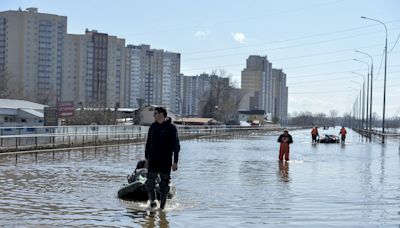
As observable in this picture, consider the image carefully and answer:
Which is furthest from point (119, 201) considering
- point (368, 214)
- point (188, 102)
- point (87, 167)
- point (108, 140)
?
point (188, 102)

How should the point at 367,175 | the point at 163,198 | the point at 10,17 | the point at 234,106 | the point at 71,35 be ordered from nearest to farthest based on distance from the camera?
the point at 163,198
the point at 367,175
the point at 10,17
the point at 71,35
the point at 234,106

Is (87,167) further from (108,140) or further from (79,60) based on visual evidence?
(79,60)

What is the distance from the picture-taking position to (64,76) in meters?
113

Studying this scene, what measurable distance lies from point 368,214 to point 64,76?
349ft

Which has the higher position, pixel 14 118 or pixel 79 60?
pixel 79 60

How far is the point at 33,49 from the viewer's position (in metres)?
105

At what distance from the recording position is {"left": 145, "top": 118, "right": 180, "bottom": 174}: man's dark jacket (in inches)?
405

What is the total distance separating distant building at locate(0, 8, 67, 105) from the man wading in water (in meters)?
91.6

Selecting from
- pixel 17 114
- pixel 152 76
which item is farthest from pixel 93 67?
pixel 17 114

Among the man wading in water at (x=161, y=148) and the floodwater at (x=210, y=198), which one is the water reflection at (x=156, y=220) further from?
the man wading in water at (x=161, y=148)

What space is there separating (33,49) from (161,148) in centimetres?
9956

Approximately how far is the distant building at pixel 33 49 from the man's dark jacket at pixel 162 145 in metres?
91.7

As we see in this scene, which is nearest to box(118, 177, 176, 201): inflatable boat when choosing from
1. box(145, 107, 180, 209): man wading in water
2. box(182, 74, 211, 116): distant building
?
box(145, 107, 180, 209): man wading in water

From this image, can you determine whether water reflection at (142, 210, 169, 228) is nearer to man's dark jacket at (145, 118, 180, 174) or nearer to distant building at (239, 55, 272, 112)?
man's dark jacket at (145, 118, 180, 174)
